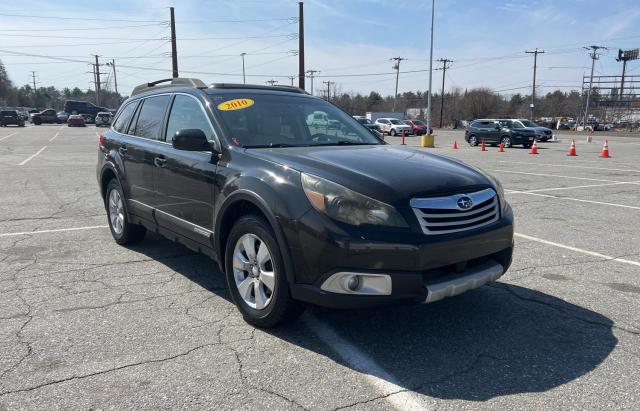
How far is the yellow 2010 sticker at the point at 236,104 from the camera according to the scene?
4379 mm

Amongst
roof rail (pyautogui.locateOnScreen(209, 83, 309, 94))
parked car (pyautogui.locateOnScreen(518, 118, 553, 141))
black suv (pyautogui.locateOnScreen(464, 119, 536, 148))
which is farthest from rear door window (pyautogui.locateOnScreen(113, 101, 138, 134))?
parked car (pyautogui.locateOnScreen(518, 118, 553, 141))

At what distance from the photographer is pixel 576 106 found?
346 ft

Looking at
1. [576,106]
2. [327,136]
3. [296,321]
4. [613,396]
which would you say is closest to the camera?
[613,396]

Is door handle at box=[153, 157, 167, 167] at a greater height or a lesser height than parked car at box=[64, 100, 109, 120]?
lesser

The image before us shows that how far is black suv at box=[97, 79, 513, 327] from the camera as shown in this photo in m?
3.11

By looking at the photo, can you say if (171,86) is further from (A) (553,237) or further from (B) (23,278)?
(A) (553,237)

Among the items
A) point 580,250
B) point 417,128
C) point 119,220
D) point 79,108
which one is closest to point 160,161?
point 119,220

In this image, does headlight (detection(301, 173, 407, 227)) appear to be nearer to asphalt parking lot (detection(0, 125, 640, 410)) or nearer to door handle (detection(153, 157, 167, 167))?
asphalt parking lot (detection(0, 125, 640, 410))

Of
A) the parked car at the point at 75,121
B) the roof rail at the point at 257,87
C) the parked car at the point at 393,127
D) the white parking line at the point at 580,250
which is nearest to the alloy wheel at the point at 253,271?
the roof rail at the point at 257,87

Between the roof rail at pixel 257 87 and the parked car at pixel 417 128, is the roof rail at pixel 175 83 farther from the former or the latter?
the parked car at pixel 417 128

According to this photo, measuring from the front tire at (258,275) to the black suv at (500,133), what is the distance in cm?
2647

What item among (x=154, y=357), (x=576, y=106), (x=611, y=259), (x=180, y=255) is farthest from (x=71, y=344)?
(x=576, y=106)

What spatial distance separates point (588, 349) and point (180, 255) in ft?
13.3

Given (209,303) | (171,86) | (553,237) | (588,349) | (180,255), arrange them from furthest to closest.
→ 1. (553,237)
2. (180,255)
3. (171,86)
4. (209,303)
5. (588,349)
